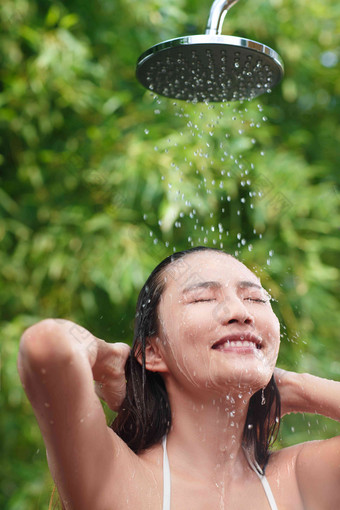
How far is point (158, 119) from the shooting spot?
2549 millimetres

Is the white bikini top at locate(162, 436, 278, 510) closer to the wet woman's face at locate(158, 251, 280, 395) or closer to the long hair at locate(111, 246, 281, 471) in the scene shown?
the long hair at locate(111, 246, 281, 471)

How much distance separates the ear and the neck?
0.18 feet

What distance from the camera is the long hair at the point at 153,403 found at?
109cm

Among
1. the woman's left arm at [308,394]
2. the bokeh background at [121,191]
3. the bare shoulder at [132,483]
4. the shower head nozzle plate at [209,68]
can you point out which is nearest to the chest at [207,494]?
the bare shoulder at [132,483]

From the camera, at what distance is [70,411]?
0.85 meters

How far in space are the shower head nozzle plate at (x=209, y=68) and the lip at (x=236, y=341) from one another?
454 millimetres

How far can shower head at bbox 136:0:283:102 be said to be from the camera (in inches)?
41.1

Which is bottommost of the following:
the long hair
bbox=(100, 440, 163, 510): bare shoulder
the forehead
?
bbox=(100, 440, 163, 510): bare shoulder

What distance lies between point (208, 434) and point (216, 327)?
0.61 feet

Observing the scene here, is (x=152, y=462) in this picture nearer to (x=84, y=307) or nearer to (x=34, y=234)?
(x=84, y=307)

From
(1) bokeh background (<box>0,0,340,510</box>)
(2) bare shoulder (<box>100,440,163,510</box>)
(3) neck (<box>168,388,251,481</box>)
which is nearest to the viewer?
(2) bare shoulder (<box>100,440,163,510</box>)

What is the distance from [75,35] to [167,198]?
2.60 feet

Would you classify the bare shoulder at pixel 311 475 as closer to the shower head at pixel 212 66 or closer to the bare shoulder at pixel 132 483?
the bare shoulder at pixel 132 483

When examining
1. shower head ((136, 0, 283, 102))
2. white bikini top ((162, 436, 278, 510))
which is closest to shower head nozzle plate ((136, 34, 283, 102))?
shower head ((136, 0, 283, 102))
